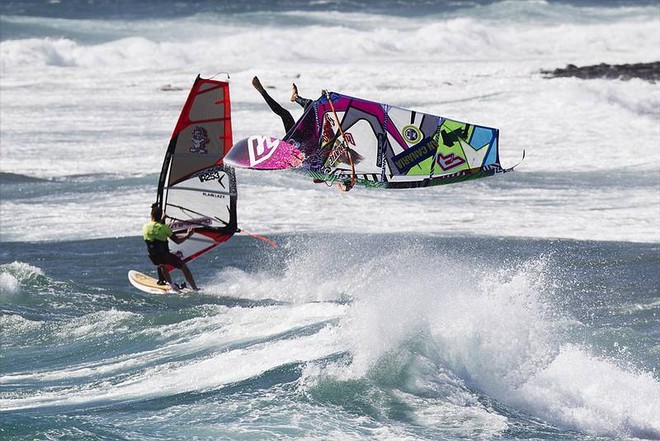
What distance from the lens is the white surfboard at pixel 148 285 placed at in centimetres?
1575

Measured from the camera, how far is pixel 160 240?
15125 mm

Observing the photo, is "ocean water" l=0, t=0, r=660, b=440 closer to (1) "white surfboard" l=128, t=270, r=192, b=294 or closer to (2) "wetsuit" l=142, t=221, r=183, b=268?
(1) "white surfboard" l=128, t=270, r=192, b=294

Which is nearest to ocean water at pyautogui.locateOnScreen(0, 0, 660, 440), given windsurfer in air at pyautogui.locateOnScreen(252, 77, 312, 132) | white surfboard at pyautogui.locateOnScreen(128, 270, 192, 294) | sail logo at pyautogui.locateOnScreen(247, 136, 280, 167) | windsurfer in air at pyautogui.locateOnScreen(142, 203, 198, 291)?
white surfboard at pyautogui.locateOnScreen(128, 270, 192, 294)

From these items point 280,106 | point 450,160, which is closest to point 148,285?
point 280,106

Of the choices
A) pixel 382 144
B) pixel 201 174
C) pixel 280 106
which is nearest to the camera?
pixel 280 106

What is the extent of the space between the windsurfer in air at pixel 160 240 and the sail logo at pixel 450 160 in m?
3.45

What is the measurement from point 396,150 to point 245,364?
313 cm

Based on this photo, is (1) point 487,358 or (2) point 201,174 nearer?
(1) point 487,358

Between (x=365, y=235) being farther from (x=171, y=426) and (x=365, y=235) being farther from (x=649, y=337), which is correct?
(x=171, y=426)

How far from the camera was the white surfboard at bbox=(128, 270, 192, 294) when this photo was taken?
15750 millimetres

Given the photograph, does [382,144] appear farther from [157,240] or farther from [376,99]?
[376,99]

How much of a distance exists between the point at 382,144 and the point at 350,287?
2.98m

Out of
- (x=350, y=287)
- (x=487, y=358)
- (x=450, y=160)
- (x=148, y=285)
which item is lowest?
(x=350, y=287)

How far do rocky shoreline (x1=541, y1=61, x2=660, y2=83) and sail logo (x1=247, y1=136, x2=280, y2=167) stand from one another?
22.6m
